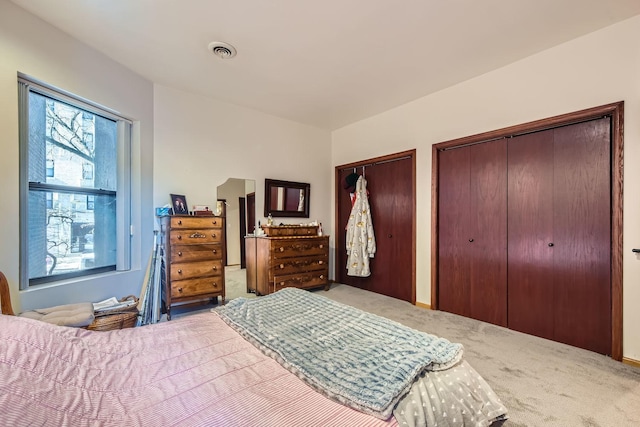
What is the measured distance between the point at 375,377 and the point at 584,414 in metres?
1.53

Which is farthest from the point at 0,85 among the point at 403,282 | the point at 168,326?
the point at 403,282

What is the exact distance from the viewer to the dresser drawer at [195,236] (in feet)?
9.56

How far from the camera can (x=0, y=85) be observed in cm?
188

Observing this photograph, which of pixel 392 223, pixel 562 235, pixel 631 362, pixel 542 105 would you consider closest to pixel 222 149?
pixel 392 223

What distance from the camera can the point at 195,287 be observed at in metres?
3.02

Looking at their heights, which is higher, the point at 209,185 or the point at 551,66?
the point at 551,66

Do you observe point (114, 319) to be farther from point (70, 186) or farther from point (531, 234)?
point (531, 234)

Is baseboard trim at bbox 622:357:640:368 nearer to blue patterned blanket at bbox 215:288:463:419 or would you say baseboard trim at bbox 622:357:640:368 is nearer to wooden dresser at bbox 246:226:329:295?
blue patterned blanket at bbox 215:288:463:419

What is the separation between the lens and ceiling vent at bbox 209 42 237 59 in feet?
7.91

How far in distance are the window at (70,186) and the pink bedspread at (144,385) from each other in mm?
1513

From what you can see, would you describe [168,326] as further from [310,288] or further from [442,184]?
[442,184]

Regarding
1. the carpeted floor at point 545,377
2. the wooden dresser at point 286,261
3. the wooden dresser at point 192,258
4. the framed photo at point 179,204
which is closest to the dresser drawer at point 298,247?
the wooden dresser at point 286,261

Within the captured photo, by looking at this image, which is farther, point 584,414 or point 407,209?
point 407,209

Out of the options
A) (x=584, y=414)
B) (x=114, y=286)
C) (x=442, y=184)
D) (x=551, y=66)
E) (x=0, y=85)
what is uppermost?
(x=551, y=66)
